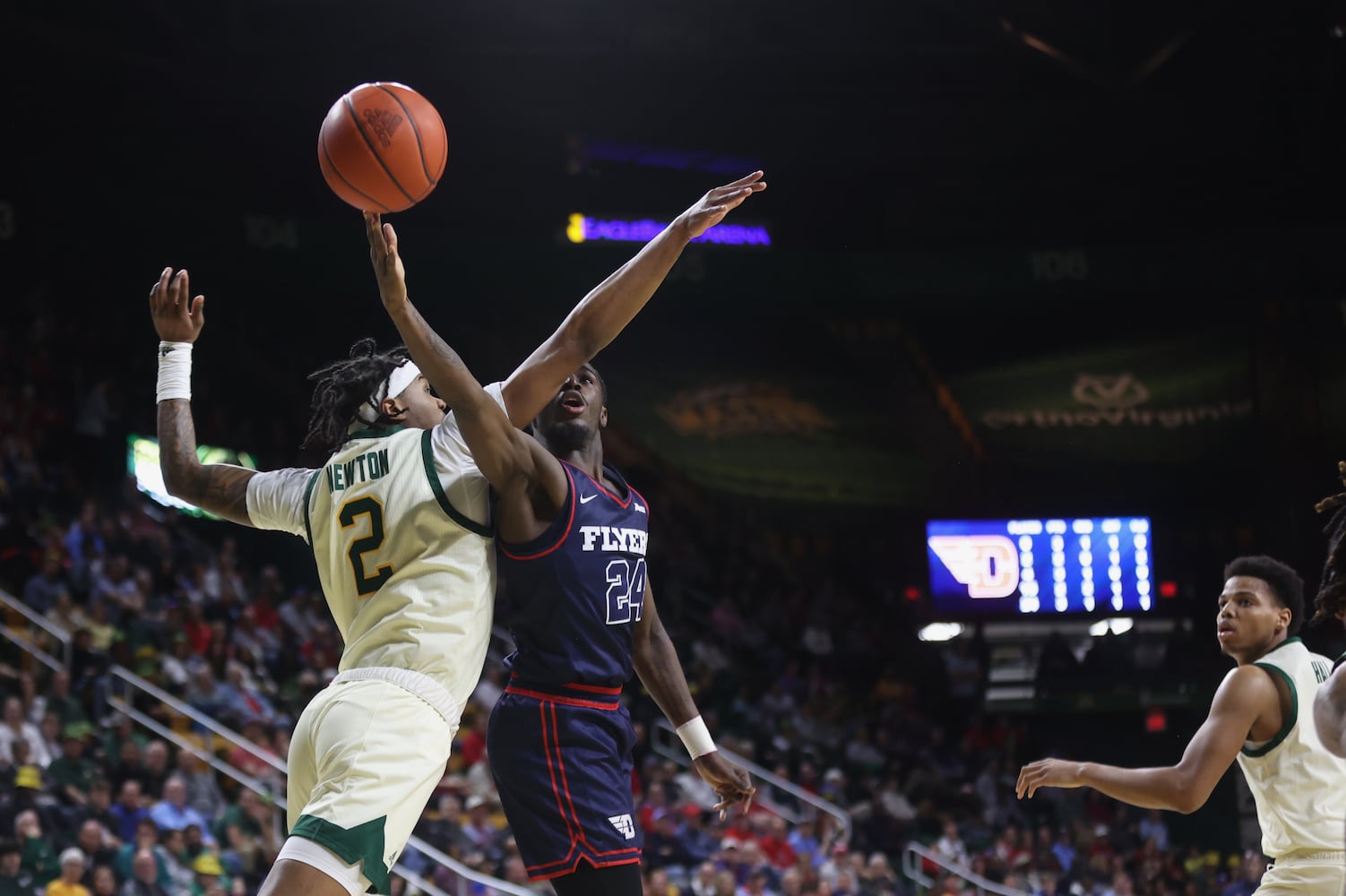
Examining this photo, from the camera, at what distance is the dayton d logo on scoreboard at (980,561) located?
640 inches

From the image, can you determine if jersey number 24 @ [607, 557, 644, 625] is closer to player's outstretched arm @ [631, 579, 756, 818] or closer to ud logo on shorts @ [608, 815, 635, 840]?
player's outstretched arm @ [631, 579, 756, 818]

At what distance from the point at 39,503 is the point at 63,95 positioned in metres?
6.03

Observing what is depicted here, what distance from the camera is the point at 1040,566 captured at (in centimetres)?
1622

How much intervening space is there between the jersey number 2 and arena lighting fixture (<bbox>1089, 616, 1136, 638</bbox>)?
1382cm

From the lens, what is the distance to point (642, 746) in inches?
533

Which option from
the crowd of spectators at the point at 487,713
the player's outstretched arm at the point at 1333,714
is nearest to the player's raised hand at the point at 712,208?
the player's outstretched arm at the point at 1333,714

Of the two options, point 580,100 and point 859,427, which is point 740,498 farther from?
point 580,100

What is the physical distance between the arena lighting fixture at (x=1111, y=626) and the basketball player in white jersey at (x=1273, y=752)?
12.2 metres

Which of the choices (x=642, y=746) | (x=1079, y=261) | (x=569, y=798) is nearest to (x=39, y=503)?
(x=642, y=746)

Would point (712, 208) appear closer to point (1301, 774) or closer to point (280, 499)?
point (280, 499)

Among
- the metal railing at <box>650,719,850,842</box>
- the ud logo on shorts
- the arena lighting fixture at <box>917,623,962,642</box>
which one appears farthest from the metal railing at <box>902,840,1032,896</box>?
the ud logo on shorts

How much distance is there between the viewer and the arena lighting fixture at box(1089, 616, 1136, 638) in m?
16.2

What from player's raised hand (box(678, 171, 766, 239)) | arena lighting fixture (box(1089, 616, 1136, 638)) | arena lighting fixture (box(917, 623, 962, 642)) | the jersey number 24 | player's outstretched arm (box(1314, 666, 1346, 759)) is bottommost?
arena lighting fixture (box(917, 623, 962, 642))

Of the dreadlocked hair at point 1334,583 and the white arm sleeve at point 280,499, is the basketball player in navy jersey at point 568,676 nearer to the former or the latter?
the white arm sleeve at point 280,499
